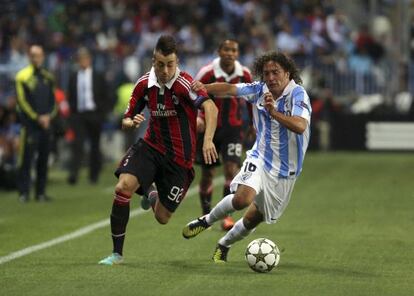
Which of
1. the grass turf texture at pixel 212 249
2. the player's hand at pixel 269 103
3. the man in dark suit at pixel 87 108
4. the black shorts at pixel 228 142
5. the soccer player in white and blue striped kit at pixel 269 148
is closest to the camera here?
the grass turf texture at pixel 212 249

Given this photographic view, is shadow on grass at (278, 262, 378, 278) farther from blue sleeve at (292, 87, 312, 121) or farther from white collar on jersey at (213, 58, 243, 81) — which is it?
white collar on jersey at (213, 58, 243, 81)

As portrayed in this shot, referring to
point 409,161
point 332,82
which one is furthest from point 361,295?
point 332,82

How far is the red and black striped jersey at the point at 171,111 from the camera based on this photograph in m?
10.7

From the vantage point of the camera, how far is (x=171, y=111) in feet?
35.4

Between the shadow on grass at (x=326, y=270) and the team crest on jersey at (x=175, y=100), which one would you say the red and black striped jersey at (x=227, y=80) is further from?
the shadow on grass at (x=326, y=270)

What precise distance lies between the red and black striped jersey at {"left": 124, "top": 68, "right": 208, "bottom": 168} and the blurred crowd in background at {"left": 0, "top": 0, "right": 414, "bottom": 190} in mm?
14208

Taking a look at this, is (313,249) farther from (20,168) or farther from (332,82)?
(332,82)

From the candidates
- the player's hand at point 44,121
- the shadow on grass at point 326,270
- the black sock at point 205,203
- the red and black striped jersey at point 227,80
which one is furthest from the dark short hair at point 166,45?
the player's hand at point 44,121

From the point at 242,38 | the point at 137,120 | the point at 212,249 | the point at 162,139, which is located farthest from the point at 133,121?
the point at 242,38

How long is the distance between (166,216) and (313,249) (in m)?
1.70

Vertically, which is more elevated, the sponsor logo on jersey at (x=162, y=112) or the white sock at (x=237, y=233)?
the sponsor logo on jersey at (x=162, y=112)

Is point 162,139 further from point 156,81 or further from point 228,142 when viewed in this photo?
point 228,142

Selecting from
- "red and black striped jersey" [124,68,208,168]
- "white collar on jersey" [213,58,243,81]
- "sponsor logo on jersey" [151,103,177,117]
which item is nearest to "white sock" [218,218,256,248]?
"red and black striped jersey" [124,68,208,168]

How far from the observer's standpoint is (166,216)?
11094 millimetres
